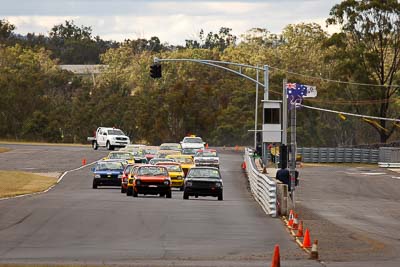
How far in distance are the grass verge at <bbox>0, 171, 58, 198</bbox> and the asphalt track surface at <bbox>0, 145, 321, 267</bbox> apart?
6470 millimetres

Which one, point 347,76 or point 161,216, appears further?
point 347,76

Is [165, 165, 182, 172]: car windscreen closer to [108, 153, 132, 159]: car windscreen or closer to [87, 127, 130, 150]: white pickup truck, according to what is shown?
[108, 153, 132, 159]: car windscreen

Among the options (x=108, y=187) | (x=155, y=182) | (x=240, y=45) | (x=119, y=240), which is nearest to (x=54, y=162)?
(x=108, y=187)

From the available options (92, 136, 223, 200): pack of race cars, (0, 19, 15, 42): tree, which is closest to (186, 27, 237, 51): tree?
A: (0, 19, 15, 42): tree

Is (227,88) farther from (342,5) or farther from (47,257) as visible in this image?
(47,257)

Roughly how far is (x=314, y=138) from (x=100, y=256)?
94651 mm

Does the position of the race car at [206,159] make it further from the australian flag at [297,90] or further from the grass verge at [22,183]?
the grass verge at [22,183]

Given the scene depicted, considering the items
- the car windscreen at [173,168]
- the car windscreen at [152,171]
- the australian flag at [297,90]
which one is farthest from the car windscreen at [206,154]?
the car windscreen at [152,171]

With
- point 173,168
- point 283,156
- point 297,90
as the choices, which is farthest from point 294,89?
point 283,156

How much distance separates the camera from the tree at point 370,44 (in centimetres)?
9519

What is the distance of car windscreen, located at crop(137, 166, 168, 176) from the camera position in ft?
134

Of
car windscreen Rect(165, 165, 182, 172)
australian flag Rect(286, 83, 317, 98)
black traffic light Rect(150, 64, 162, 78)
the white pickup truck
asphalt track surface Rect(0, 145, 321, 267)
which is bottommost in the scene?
asphalt track surface Rect(0, 145, 321, 267)

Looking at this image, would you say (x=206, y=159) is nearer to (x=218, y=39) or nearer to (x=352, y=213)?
(x=352, y=213)

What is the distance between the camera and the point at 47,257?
65.2ft
